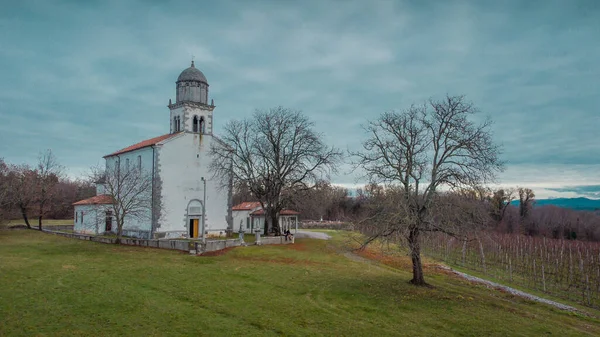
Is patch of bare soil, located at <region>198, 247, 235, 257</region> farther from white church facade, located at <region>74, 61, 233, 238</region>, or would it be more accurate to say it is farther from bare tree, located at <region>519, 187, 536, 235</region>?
bare tree, located at <region>519, 187, 536, 235</region>

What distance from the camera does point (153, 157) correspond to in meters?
38.0

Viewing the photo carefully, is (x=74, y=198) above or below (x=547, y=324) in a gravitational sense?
above

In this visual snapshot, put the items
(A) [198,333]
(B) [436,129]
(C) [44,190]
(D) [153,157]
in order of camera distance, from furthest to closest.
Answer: (C) [44,190] < (D) [153,157] < (B) [436,129] < (A) [198,333]

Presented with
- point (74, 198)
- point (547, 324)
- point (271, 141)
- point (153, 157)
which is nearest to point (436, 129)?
point (547, 324)

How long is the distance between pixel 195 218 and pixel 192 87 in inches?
510

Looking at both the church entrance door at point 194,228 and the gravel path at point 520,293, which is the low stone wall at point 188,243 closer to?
the church entrance door at point 194,228

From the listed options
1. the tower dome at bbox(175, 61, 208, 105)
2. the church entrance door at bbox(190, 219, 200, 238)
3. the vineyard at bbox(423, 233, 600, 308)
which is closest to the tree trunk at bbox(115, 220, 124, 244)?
the church entrance door at bbox(190, 219, 200, 238)

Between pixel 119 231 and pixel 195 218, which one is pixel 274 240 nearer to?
pixel 195 218

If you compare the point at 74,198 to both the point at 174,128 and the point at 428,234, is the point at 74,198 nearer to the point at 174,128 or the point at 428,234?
the point at 174,128

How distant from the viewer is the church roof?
41091 mm

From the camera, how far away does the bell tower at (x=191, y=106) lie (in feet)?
133

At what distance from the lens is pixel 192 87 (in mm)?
40969

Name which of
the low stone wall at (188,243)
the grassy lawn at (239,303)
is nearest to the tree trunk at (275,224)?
the low stone wall at (188,243)

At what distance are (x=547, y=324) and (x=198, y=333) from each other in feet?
42.7
